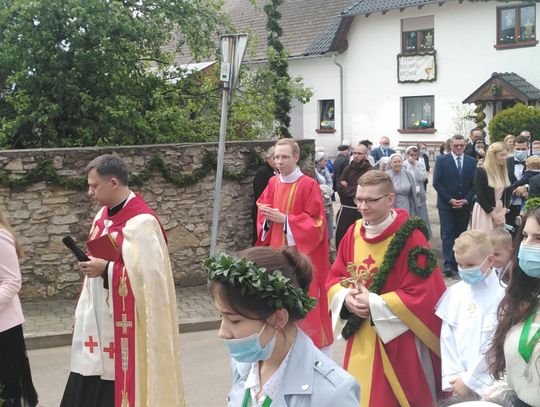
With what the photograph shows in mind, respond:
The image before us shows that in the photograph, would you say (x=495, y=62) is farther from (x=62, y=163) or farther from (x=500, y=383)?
(x=500, y=383)

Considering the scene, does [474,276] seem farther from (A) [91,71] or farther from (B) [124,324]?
(A) [91,71]

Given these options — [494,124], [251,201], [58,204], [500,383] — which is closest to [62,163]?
[58,204]

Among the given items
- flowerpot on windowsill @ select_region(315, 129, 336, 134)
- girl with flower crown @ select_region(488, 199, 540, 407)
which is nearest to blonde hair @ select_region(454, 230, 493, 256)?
girl with flower crown @ select_region(488, 199, 540, 407)

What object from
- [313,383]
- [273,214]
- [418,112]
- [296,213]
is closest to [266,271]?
[313,383]

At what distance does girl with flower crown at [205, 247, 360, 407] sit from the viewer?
8.36ft

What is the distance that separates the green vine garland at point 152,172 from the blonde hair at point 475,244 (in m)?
5.76

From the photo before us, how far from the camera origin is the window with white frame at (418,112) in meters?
29.5

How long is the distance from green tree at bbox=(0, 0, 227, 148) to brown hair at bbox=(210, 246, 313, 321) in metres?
8.89

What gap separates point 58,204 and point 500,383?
698 centimetres

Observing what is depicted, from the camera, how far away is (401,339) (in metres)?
4.62

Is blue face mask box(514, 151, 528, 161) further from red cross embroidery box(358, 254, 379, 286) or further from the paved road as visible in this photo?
red cross embroidery box(358, 254, 379, 286)

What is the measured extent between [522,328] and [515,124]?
18225 millimetres

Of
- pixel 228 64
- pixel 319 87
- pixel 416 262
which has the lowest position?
pixel 416 262

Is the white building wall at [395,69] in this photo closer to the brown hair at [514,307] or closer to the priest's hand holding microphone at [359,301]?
the priest's hand holding microphone at [359,301]
